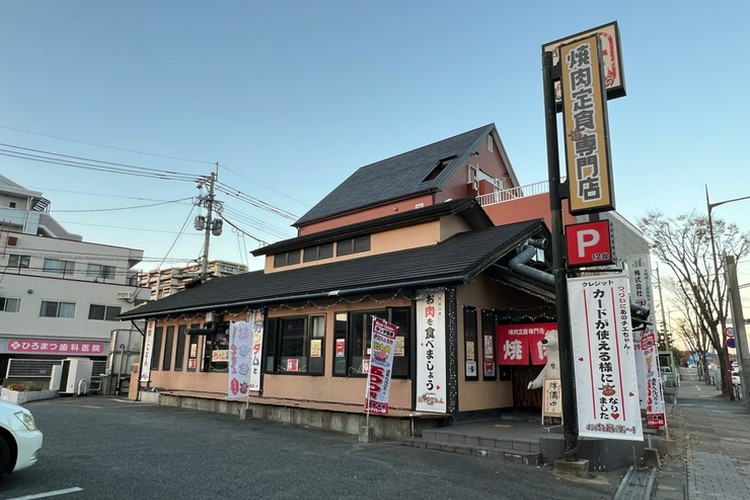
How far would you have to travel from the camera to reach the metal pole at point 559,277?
21.6 feet

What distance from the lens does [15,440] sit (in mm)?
4730

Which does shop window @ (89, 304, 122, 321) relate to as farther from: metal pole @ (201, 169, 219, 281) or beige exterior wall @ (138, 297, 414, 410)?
beige exterior wall @ (138, 297, 414, 410)

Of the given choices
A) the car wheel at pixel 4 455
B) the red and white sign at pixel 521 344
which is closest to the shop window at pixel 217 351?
the red and white sign at pixel 521 344

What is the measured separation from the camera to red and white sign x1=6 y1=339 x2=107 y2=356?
1091 inches

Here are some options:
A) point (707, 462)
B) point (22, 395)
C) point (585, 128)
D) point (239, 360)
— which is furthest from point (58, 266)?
point (707, 462)

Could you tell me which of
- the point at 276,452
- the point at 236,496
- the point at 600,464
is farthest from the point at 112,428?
the point at 600,464

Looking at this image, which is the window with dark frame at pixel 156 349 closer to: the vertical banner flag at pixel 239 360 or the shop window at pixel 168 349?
the shop window at pixel 168 349

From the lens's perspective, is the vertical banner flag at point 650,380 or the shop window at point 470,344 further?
the shop window at point 470,344

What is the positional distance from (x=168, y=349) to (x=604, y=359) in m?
15.4

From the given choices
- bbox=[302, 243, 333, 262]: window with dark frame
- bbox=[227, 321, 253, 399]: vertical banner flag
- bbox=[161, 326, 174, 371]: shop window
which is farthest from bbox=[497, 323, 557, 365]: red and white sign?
bbox=[161, 326, 174, 371]: shop window

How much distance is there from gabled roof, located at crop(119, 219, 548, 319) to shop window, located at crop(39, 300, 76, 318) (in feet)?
60.6

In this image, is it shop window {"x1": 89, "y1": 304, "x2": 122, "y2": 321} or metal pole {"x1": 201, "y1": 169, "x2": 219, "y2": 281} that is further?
shop window {"x1": 89, "y1": 304, "x2": 122, "y2": 321}

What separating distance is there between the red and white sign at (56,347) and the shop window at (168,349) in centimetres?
1687

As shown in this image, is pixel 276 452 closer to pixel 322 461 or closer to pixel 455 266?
pixel 322 461
